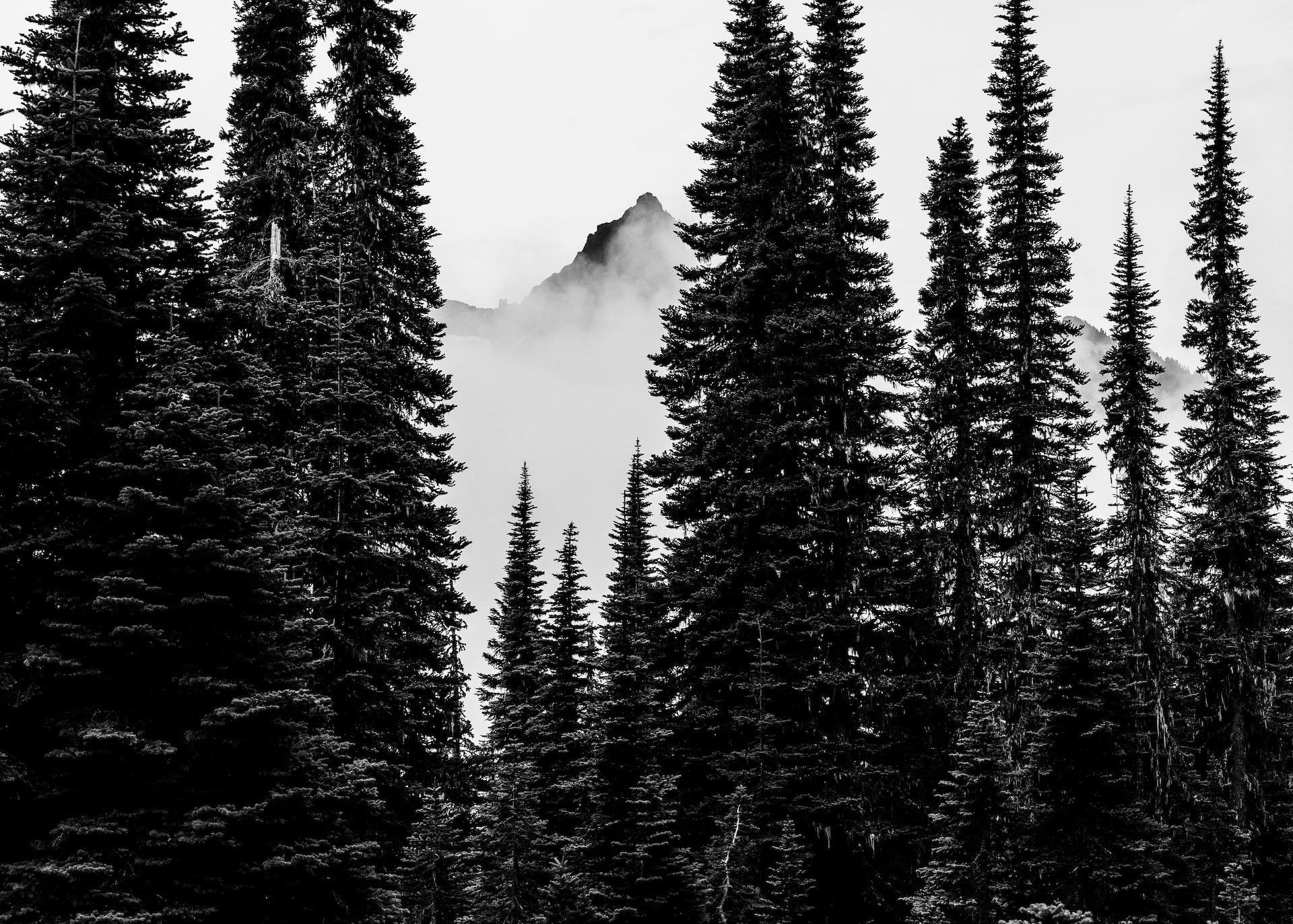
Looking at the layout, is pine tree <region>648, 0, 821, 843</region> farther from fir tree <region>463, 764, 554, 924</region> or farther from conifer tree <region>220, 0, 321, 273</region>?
conifer tree <region>220, 0, 321, 273</region>

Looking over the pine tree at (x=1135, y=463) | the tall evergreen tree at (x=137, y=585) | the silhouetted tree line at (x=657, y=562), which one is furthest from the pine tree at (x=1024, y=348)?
the tall evergreen tree at (x=137, y=585)

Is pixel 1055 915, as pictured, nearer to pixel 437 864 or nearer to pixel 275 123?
pixel 437 864

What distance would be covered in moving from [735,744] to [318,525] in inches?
424

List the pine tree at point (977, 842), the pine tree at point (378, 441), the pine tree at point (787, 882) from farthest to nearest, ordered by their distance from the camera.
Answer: the pine tree at point (378, 441) → the pine tree at point (787, 882) → the pine tree at point (977, 842)

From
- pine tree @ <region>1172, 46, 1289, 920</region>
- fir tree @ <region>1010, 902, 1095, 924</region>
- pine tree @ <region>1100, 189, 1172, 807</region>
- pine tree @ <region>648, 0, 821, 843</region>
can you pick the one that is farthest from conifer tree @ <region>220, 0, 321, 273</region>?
pine tree @ <region>1172, 46, 1289, 920</region>

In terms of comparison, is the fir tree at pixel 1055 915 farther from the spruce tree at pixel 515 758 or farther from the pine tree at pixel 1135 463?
the pine tree at pixel 1135 463

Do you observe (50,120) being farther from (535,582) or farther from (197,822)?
(535,582)

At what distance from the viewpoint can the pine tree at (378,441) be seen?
17953mm

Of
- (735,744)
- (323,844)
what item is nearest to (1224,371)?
(735,744)

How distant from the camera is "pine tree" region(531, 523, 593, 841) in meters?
26.4

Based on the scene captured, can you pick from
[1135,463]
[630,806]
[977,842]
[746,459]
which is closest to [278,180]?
[746,459]

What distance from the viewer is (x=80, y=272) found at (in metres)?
12.7

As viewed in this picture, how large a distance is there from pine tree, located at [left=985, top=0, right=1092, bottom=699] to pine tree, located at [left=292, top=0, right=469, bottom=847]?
546 inches

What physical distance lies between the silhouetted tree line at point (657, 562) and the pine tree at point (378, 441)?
0.41ft
